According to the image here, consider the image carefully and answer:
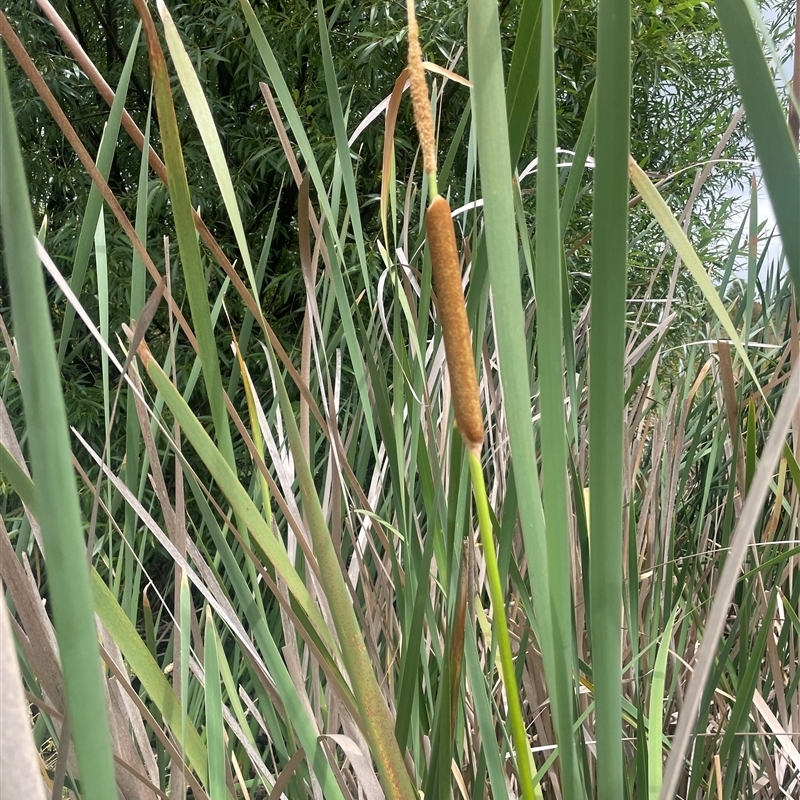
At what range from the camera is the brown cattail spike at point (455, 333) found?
14 cm

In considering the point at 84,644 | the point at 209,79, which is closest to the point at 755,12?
the point at 84,644

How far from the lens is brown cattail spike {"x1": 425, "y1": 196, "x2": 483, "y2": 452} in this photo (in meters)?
0.14

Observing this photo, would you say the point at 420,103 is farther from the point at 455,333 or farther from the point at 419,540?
the point at 419,540

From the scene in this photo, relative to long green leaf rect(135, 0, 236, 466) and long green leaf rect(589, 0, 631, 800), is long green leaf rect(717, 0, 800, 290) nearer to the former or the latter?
long green leaf rect(589, 0, 631, 800)

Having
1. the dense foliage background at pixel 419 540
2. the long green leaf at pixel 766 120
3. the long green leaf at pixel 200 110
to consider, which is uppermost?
the long green leaf at pixel 200 110

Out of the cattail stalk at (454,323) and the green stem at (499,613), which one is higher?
the cattail stalk at (454,323)

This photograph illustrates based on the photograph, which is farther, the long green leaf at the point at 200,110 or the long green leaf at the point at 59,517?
the long green leaf at the point at 200,110

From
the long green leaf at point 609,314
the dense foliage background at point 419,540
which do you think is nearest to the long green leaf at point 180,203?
the dense foliage background at point 419,540

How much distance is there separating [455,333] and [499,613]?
0.19ft

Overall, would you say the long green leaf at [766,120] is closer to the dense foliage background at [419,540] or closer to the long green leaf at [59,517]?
the dense foliage background at [419,540]

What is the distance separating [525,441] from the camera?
159 millimetres

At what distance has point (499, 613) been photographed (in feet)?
0.49

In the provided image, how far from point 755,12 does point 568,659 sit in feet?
0.49

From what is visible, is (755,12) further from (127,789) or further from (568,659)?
(127,789)
